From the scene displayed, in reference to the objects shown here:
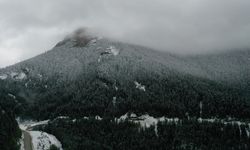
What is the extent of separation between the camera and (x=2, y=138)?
642 feet

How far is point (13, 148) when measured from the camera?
198m

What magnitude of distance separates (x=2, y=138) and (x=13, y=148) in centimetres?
666
